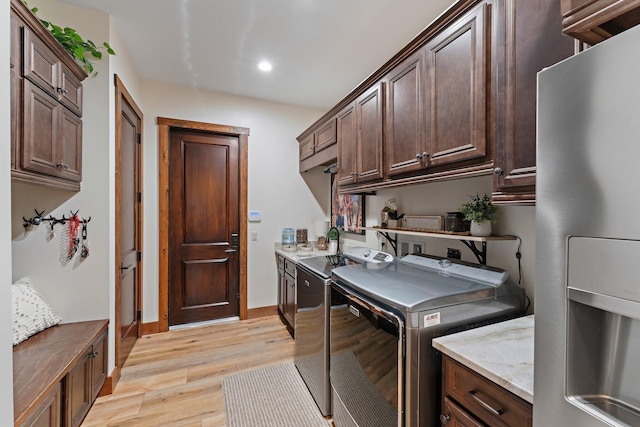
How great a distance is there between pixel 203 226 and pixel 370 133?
7.48ft

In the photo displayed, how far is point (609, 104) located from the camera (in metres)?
0.54

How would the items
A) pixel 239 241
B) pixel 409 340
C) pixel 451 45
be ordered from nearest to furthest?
pixel 409 340, pixel 451 45, pixel 239 241

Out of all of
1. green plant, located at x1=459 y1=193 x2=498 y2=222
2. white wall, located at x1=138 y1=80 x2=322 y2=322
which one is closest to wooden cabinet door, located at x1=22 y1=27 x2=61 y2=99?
white wall, located at x1=138 y1=80 x2=322 y2=322

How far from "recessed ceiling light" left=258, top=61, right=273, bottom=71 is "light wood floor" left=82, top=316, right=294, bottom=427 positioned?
2799 millimetres

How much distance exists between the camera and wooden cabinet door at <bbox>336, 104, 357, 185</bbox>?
235cm

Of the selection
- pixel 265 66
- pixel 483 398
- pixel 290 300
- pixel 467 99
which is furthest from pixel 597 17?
pixel 290 300

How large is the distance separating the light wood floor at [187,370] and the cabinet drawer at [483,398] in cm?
156

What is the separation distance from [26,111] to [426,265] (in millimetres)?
2473

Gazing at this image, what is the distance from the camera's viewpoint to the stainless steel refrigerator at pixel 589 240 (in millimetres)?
517

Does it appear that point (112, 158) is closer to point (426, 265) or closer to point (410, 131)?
point (410, 131)

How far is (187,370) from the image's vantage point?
7.98ft

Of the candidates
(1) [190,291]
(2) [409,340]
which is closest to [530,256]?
(2) [409,340]

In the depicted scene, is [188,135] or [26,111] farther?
[188,135]

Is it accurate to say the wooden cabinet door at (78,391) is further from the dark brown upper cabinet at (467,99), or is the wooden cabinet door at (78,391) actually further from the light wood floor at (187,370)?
the dark brown upper cabinet at (467,99)
